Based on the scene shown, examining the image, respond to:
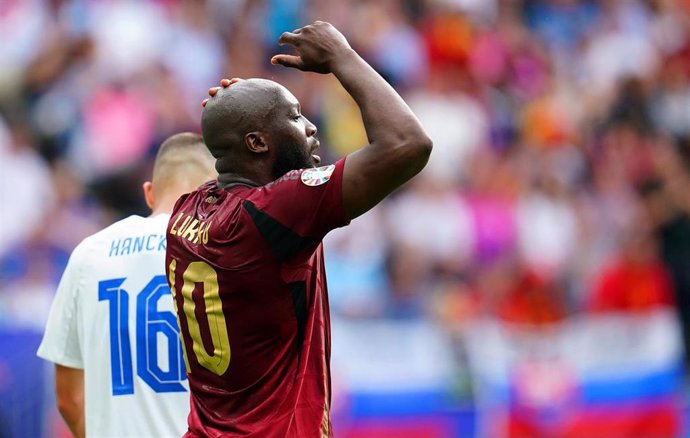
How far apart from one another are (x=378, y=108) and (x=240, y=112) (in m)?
0.55

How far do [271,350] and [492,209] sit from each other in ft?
29.3

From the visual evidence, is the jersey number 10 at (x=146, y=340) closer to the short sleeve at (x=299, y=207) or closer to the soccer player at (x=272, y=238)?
the soccer player at (x=272, y=238)

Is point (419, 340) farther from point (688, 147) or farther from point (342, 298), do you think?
point (688, 147)

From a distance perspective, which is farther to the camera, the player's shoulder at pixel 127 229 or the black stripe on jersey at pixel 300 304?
the player's shoulder at pixel 127 229

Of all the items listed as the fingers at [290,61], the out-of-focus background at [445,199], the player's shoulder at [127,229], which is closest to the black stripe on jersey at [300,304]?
the fingers at [290,61]

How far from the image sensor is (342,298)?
11.2 m

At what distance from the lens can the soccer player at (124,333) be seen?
17.9 feet

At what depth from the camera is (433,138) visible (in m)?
13.6

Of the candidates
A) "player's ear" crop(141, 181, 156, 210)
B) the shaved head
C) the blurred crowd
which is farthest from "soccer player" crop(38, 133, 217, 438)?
the blurred crowd

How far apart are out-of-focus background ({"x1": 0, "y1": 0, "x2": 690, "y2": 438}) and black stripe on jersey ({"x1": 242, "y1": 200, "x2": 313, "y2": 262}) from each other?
5.71 meters

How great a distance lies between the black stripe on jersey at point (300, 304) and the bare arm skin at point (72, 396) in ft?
5.95

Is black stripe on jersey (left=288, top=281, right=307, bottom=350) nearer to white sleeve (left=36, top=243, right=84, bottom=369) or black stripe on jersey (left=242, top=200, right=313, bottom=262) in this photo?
black stripe on jersey (left=242, top=200, right=313, bottom=262)

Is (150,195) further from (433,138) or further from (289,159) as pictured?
(433,138)

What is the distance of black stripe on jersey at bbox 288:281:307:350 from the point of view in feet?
14.1
